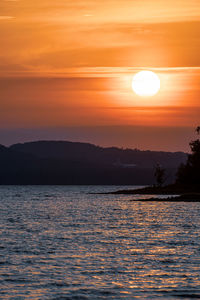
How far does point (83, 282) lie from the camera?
40562 mm

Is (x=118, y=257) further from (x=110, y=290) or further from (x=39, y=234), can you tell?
(x=39, y=234)

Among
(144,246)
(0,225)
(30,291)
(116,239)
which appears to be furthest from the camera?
(0,225)

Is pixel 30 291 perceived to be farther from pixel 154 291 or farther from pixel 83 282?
pixel 154 291

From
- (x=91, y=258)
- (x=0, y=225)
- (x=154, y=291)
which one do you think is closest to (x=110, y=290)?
(x=154, y=291)

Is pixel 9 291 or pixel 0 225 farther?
pixel 0 225

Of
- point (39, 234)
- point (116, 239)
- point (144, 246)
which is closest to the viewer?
point (144, 246)

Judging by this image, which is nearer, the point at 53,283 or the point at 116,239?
the point at 53,283

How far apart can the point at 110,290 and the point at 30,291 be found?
14.5 ft

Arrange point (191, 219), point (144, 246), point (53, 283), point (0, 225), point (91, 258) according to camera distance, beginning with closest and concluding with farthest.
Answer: point (53, 283) < point (91, 258) < point (144, 246) < point (0, 225) < point (191, 219)

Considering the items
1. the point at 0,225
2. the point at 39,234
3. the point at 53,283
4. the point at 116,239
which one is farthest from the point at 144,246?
the point at 0,225

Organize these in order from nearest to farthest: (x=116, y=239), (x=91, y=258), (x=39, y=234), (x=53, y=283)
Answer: (x=53, y=283) → (x=91, y=258) → (x=116, y=239) → (x=39, y=234)

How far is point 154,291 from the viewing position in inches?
1486

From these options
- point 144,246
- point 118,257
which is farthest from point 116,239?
point 118,257

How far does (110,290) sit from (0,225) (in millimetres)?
50479
